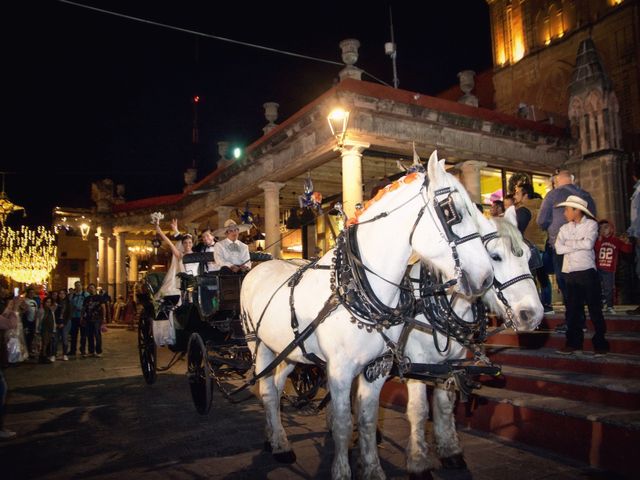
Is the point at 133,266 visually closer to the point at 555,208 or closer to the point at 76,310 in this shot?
the point at 76,310

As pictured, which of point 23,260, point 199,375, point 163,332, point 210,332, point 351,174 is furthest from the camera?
point 23,260

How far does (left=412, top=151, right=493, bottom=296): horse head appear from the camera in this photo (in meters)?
2.81

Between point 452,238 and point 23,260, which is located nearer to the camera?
point 452,238

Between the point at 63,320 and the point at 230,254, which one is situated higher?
the point at 230,254

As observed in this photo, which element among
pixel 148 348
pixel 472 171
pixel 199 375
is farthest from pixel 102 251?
pixel 199 375

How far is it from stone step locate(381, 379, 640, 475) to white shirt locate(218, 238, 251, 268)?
3.69 meters

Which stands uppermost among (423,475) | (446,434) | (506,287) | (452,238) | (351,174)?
(351,174)

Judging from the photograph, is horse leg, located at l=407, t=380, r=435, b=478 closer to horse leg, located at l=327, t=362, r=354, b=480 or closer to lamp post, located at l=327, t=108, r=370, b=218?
horse leg, located at l=327, t=362, r=354, b=480

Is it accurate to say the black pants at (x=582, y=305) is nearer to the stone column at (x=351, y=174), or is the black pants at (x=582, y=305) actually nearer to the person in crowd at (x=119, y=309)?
the stone column at (x=351, y=174)

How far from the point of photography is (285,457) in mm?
4266

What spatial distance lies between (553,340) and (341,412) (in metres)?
4.31

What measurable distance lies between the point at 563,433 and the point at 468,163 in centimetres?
997

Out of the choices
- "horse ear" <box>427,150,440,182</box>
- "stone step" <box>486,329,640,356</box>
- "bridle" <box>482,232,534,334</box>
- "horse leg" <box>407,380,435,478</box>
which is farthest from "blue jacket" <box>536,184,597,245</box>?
"horse ear" <box>427,150,440,182</box>

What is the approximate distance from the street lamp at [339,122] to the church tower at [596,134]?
29.4 ft
